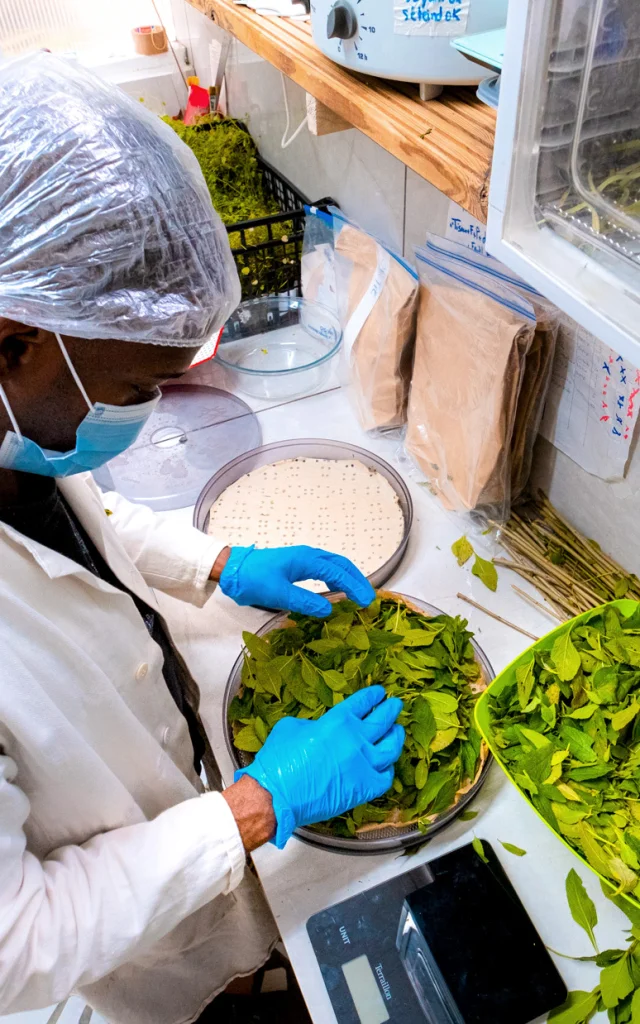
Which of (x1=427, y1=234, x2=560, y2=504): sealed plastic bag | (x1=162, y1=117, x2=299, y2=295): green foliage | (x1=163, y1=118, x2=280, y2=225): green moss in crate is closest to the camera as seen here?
(x1=427, y1=234, x2=560, y2=504): sealed plastic bag

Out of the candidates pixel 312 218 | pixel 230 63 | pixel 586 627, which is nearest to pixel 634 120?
pixel 586 627

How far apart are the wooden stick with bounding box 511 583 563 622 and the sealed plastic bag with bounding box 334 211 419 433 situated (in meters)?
0.47

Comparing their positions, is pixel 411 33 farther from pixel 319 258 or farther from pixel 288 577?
Result: pixel 319 258

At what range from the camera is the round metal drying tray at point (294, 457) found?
141cm

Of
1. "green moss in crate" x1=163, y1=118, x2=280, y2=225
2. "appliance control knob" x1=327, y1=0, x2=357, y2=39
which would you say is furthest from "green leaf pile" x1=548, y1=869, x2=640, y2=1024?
"green moss in crate" x1=163, y1=118, x2=280, y2=225

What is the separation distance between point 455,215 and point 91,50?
5.59 feet

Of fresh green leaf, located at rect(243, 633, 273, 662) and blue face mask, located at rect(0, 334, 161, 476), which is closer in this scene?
blue face mask, located at rect(0, 334, 161, 476)

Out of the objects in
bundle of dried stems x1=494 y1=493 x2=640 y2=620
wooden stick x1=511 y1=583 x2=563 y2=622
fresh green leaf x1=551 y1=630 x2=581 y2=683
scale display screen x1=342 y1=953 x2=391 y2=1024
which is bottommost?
scale display screen x1=342 y1=953 x2=391 y2=1024

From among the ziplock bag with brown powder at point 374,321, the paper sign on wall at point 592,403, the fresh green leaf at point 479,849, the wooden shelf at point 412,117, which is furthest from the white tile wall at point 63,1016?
the wooden shelf at point 412,117

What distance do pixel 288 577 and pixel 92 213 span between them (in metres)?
0.70

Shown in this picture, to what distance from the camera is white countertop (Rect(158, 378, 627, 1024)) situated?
0.86m

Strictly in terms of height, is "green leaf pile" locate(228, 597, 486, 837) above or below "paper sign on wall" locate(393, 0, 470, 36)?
below

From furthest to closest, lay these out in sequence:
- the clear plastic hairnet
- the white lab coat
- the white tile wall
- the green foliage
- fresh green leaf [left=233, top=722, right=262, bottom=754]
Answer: the green foliage < the white tile wall < fresh green leaf [left=233, top=722, right=262, bottom=754] < the white lab coat < the clear plastic hairnet

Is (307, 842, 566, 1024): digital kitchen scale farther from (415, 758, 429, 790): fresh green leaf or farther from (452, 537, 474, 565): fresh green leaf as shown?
(452, 537, 474, 565): fresh green leaf
